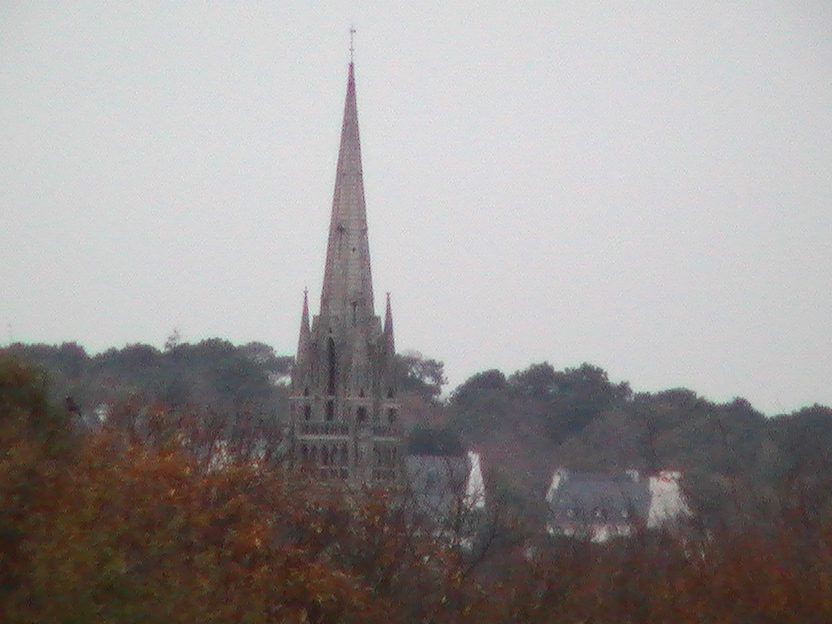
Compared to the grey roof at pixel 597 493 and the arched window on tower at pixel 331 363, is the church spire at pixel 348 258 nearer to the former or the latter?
the arched window on tower at pixel 331 363

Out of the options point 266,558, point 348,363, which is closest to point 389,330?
point 348,363

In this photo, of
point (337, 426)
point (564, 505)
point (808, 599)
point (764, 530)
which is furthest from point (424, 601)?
point (564, 505)

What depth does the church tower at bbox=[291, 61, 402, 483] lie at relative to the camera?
229ft

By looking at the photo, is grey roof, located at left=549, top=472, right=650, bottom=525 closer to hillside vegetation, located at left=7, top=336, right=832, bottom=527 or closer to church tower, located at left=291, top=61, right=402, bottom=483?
hillside vegetation, located at left=7, top=336, right=832, bottom=527

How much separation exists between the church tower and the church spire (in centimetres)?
3

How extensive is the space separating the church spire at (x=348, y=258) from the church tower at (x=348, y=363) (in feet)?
0.11

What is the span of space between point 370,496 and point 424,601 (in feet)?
14.9

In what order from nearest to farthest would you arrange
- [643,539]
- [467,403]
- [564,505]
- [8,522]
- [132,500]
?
[8,522], [132,500], [643,539], [564,505], [467,403]

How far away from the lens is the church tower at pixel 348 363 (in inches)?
2753

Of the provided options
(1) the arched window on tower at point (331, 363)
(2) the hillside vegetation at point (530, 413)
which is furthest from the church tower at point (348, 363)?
(2) the hillside vegetation at point (530, 413)

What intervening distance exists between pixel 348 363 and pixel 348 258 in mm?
3513

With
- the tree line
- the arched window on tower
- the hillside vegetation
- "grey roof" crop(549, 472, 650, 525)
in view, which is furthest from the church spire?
the tree line

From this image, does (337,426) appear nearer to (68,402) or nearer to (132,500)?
(68,402)

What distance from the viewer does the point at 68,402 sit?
32594mm
